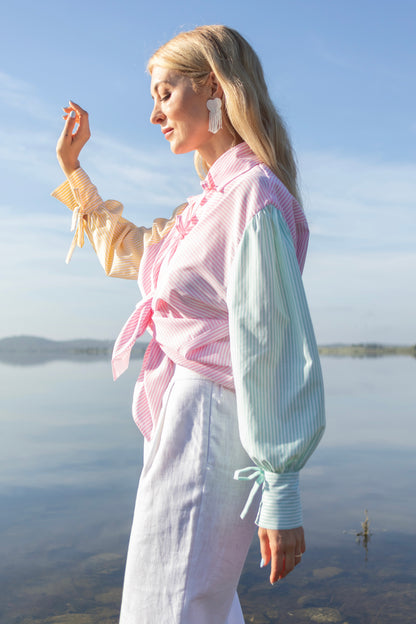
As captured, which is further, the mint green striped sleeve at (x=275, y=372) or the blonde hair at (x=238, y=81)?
the blonde hair at (x=238, y=81)

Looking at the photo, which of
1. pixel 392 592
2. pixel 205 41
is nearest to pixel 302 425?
pixel 205 41

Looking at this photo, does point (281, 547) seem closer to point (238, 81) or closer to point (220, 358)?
point (220, 358)

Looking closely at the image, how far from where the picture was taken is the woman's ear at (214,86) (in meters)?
1.61

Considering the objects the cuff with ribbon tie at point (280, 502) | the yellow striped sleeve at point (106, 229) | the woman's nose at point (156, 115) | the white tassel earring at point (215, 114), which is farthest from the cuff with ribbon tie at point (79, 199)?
the cuff with ribbon tie at point (280, 502)

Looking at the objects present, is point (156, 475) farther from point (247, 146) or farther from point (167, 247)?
point (247, 146)

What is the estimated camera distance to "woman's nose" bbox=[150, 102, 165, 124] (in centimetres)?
168

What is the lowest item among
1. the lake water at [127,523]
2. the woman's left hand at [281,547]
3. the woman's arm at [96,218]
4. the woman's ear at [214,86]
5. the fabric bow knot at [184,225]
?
the lake water at [127,523]

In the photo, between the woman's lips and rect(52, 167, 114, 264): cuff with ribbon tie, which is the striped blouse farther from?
rect(52, 167, 114, 264): cuff with ribbon tie

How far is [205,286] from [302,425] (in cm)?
39

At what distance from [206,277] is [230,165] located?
0.32 meters

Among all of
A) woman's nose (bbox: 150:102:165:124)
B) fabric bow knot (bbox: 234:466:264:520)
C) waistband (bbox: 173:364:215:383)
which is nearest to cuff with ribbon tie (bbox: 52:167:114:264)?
woman's nose (bbox: 150:102:165:124)

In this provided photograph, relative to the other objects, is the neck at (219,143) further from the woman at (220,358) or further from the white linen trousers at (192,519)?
the white linen trousers at (192,519)

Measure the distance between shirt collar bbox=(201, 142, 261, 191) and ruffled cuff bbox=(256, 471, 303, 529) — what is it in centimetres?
69

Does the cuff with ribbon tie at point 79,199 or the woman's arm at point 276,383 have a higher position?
the cuff with ribbon tie at point 79,199
